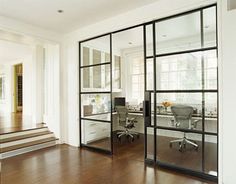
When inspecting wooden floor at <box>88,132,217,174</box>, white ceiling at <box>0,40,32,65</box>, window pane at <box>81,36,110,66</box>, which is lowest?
wooden floor at <box>88,132,217,174</box>

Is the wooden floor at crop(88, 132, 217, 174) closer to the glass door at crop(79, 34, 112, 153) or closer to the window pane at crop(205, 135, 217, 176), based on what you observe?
the window pane at crop(205, 135, 217, 176)

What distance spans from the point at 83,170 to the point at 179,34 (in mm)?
3064

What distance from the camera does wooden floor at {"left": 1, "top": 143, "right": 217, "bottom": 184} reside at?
2.94 meters

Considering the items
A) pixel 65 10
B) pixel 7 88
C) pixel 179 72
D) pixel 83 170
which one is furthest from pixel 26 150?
pixel 7 88

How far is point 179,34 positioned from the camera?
338cm

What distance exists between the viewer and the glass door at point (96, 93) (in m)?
4.39

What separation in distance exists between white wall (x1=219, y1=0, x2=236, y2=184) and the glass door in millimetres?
2342

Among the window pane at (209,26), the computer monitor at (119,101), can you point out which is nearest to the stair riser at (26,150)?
the computer monitor at (119,101)

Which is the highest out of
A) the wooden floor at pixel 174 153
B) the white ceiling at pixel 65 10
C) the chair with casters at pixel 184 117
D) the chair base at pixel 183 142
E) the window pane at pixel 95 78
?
the white ceiling at pixel 65 10

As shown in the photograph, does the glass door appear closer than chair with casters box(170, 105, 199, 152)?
No

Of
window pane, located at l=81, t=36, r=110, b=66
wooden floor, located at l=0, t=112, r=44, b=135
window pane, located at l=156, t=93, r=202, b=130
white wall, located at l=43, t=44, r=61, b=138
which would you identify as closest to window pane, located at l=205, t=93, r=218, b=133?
window pane, located at l=156, t=93, r=202, b=130

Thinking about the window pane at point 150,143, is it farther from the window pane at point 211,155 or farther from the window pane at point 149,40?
the window pane at point 149,40

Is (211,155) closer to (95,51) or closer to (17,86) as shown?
(95,51)

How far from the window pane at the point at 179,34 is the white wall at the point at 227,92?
0.43 m
